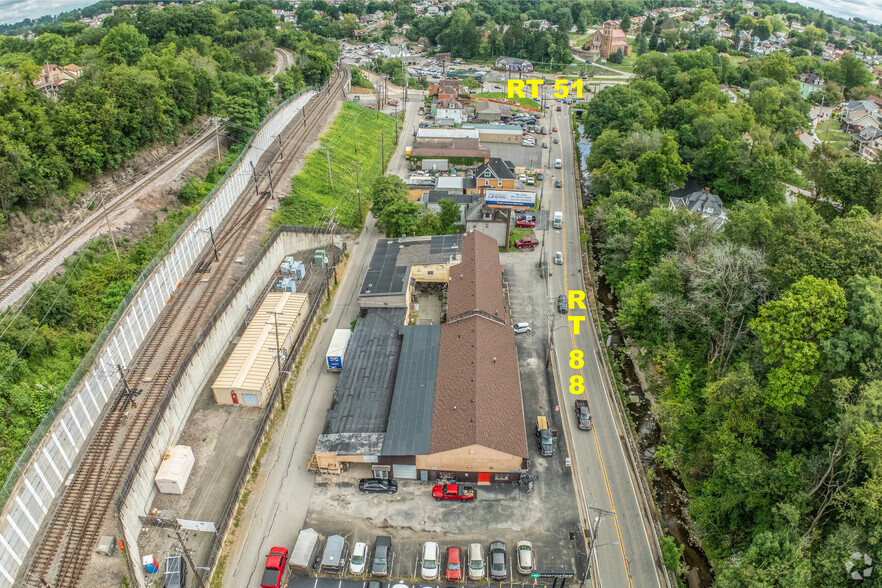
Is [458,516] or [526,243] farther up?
[526,243]

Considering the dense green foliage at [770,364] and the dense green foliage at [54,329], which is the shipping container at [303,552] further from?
the dense green foliage at [770,364]

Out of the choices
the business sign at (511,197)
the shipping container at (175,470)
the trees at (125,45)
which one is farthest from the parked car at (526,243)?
the trees at (125,45)

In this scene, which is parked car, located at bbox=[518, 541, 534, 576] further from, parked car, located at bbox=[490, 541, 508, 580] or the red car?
the red car

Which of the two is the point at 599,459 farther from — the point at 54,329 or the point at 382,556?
the point at 54,329

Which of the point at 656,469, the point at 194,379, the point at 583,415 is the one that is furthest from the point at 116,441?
the point at 656,469

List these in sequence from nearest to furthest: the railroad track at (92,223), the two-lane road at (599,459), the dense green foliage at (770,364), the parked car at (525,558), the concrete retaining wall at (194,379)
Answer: the dense green foliage at (770,364) < the parked car at (525,558) < the concrete retaining wall at (194,379) < the two-lane road at (599,459) < the railroad track at (92,223)
